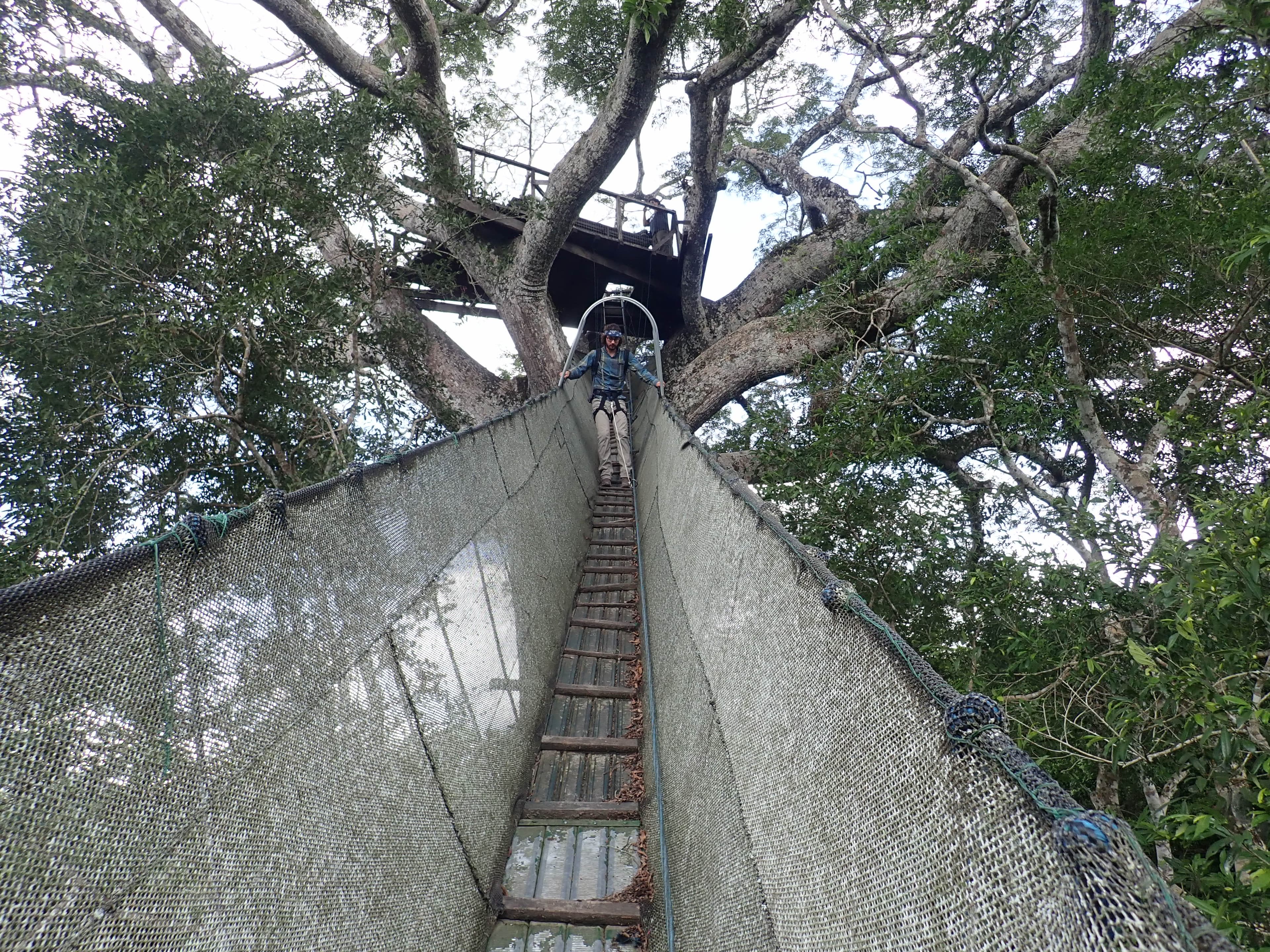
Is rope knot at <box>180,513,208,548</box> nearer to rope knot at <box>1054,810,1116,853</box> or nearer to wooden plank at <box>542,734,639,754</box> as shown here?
rope knot at <box>1054,810,1116,853</box>

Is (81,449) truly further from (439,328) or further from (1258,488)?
(1258,488)

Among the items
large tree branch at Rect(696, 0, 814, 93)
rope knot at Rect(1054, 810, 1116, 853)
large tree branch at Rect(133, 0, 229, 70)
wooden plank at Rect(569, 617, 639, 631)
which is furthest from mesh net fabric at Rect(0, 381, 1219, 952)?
large tree branch at Rect(133, 0, 229, 70)

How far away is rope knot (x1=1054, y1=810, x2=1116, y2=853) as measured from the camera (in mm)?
689

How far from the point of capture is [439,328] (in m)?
8.12

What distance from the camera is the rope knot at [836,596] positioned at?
4.25 ft

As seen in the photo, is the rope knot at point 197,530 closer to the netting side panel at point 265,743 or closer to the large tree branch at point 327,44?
the netting side panel at point 265,743

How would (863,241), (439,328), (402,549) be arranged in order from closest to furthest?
(402,549), (863,241), (439,328)

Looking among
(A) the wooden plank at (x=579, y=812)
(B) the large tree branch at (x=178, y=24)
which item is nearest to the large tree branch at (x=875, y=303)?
(A) the wooden plank at (x=579, y=812)

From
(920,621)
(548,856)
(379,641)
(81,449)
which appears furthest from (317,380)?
(920,621)

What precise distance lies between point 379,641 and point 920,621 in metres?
3.27

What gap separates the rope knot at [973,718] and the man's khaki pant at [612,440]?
6.37 m

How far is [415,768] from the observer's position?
1662mm

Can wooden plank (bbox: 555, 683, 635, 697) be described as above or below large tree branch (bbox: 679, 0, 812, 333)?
below

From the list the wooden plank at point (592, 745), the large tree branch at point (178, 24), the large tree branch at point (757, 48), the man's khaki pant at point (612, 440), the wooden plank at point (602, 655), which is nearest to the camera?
the wooden plank at point (592, 745)
